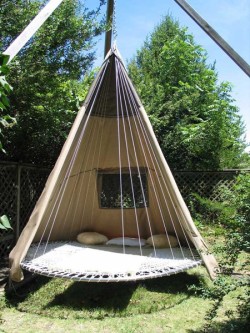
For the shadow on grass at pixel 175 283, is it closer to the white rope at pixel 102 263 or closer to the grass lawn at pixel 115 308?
the grass lawn at pixel 115 308

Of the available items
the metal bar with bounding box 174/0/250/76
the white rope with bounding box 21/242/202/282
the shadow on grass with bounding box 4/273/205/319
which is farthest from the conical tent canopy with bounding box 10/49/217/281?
the metal bar with bounding box 174/0/250/76

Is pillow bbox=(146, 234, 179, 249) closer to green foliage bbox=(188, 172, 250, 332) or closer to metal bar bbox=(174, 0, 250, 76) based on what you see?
green foliage bbox=(188, 172, 250, 332)

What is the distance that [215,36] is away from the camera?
2934mm

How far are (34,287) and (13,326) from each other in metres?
0.87

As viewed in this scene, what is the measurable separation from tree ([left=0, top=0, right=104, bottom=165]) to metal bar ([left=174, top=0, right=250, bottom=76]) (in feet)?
4.84

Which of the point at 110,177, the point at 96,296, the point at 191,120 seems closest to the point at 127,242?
the point at 110,177

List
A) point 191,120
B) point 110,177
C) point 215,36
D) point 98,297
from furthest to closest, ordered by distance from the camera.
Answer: point 191,120, point 110,177, point 98,297, point 215,36

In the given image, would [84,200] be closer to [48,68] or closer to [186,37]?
[48,68]

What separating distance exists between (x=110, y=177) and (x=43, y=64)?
1.97 meters

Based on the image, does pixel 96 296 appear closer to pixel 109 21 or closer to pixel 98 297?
pixel 98 297

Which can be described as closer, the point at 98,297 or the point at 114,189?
the point at 98,297

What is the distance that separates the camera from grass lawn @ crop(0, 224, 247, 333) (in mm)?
2629

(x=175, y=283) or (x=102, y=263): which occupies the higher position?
(x=102, y=263)

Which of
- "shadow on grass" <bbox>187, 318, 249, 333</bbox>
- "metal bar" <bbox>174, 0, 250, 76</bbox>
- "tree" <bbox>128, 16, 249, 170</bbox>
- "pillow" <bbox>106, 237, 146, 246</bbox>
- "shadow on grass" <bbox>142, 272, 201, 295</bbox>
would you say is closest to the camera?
"shadow on grass" <bbox>187, 318, 249, 333</bbox>
